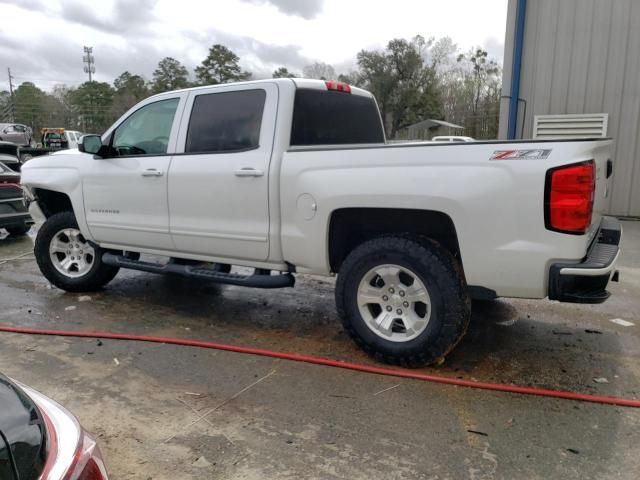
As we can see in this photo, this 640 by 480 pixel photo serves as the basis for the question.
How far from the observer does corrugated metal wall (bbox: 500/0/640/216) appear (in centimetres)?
1003

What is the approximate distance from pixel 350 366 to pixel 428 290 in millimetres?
768

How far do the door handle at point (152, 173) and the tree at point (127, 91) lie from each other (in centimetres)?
6441

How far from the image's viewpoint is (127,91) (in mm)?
67812

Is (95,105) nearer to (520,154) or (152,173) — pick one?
(152,173)

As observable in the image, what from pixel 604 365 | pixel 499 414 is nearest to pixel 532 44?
pixel 604 365

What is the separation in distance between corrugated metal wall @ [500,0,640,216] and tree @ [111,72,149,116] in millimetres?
60477

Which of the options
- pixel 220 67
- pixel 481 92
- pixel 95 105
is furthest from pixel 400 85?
pixel 95 105

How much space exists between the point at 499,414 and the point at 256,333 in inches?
85.1

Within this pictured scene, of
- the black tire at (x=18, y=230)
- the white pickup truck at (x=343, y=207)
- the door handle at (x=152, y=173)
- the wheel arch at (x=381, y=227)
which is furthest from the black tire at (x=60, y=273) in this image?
the black tire at (x=18, y=230)

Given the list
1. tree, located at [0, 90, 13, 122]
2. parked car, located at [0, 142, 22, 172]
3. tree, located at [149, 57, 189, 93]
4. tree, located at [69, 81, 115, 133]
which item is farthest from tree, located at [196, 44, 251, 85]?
parked car, located at [0, 142, 22, 172]

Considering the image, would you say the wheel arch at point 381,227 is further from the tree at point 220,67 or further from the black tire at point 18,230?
the tree at point 220,67

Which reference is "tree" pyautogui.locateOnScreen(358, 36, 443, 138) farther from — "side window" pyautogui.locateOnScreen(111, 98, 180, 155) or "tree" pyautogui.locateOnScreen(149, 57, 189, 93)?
"side window" pyautogui.locateOnScreen(111, 98, 180, 155)

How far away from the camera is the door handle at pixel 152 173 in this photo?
4.71 metres

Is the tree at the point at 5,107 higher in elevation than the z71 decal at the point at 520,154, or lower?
higher
